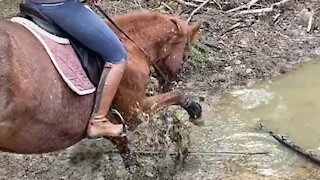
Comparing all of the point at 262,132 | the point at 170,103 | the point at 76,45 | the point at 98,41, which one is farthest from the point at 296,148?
the point at 76,45

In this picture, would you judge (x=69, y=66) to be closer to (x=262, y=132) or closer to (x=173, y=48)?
(x=173, y=48)

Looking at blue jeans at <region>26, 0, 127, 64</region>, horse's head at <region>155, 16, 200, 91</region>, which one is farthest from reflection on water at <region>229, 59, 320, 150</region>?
blue jeans at <region>26, 0, 127, 64</region>

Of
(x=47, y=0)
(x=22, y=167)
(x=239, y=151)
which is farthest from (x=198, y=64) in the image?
(x=47, y=0)

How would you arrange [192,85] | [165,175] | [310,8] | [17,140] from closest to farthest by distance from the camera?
[17,140]
[165,175]
[192,85]
[310,8]

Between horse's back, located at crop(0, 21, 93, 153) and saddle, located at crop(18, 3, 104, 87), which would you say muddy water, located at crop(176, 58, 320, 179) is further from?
horse's back, located at crop(0, 21, 93, 153)

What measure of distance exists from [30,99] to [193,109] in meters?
2.37

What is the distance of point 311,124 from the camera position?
7.18m

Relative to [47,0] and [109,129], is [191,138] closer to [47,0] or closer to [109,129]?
[109,129]

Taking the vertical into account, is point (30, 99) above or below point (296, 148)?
above

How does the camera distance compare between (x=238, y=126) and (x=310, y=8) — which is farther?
(x=310, y=8)

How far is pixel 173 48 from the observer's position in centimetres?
660

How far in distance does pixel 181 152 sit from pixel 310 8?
14.2ft

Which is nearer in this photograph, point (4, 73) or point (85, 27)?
point (4, 73)

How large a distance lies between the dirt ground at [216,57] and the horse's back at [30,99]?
3.94 ft
